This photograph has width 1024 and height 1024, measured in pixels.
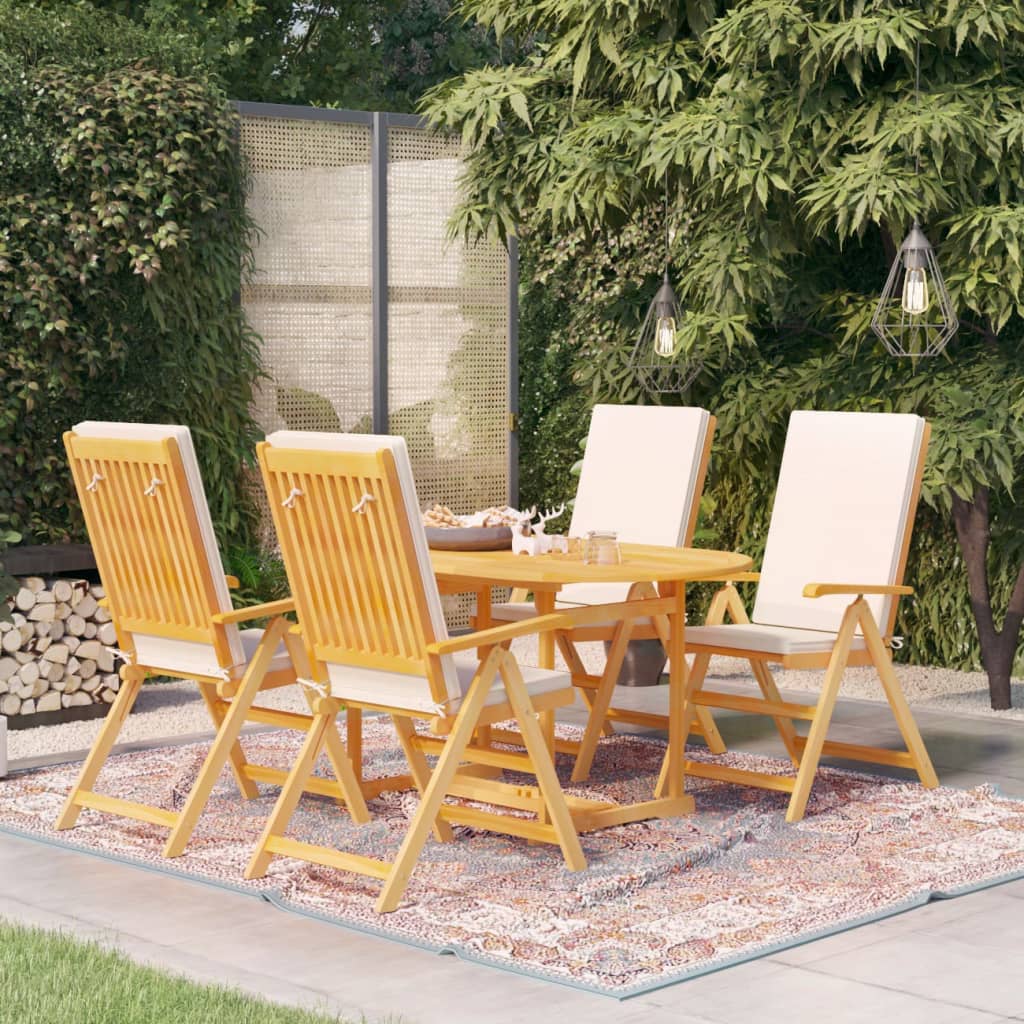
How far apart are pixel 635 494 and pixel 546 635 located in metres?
0.74

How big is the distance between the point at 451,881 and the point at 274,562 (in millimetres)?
3851

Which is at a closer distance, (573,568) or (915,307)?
(573,568)

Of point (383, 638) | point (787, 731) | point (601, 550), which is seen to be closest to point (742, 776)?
point (787, 731)

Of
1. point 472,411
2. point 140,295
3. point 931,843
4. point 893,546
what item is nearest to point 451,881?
point 931,843

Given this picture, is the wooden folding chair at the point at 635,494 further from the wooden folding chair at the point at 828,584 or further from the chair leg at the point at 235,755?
the chair leg at the point at 235,755

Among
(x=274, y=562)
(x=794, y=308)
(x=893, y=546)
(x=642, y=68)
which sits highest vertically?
(x=642, y=68)

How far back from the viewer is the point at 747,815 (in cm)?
522

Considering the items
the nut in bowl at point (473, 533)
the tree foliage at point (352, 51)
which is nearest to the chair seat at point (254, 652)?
the nut in bowl at point (473, 533)

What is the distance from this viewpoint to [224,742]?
4922mm

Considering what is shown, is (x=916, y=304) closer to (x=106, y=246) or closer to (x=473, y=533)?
(x=473, y=533)

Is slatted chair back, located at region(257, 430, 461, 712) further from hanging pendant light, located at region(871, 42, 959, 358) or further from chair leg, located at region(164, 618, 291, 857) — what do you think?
hanging pendant light, located at region(871, 42, 959, 358)

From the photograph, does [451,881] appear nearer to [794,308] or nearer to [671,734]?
[671,734]

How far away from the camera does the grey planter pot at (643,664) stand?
7.65 m

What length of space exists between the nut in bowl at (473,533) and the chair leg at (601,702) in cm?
45
